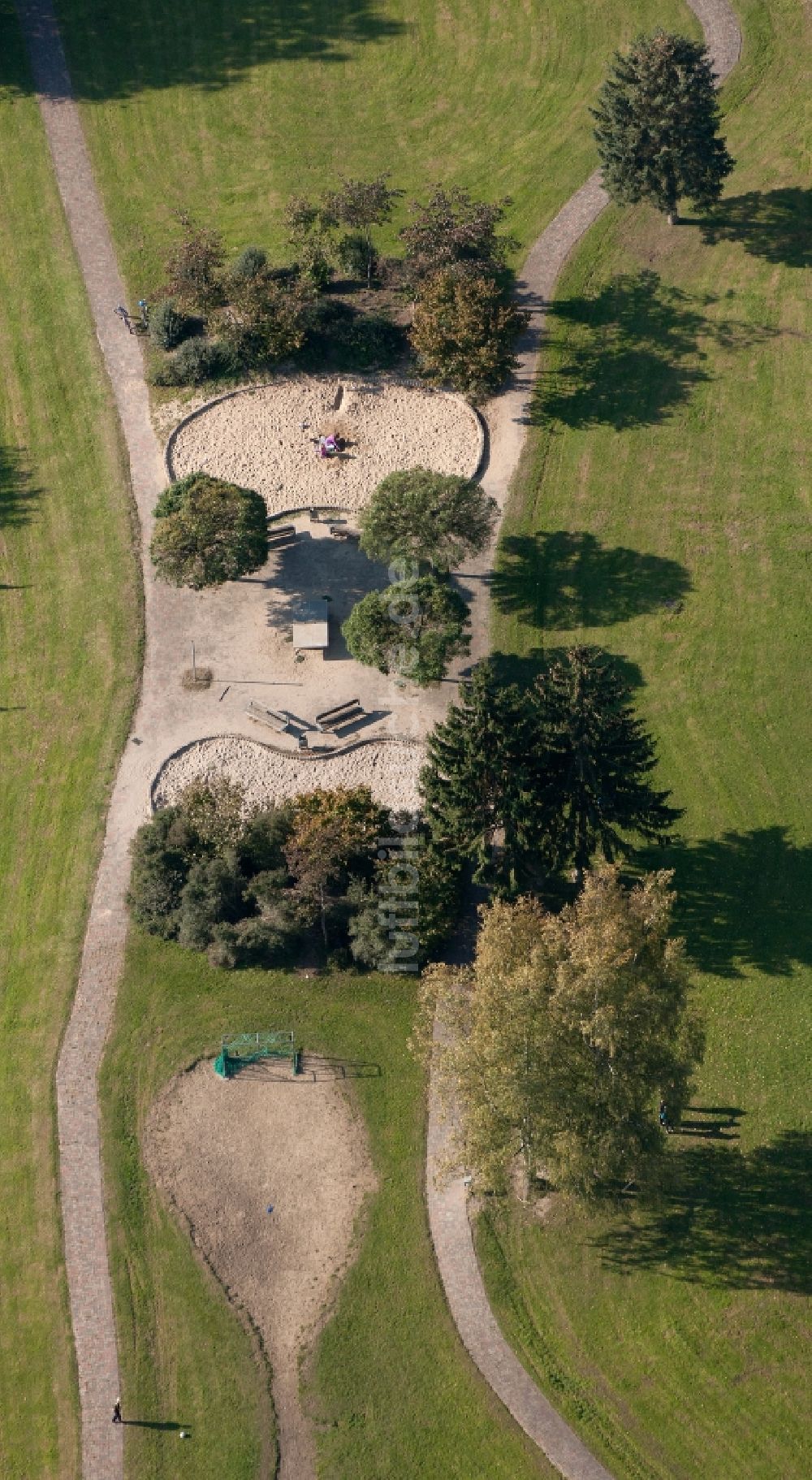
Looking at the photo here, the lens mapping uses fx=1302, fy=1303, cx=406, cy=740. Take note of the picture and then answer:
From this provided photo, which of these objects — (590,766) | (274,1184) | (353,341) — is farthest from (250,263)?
(274,1184)

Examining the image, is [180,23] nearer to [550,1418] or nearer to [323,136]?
[323,136]

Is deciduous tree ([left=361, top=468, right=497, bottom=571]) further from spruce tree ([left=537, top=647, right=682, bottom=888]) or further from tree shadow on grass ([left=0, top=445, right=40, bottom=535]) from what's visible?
tree shadow on grass ([left=0, top=445, right=40, bottom=535])

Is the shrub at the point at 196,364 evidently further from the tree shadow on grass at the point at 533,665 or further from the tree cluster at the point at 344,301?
the tree shadow on grass at the point at 533,665

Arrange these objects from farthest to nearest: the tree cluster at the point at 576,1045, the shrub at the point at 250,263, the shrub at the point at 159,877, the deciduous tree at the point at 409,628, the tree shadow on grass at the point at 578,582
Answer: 1. the shrub at the point at 250,263
2. the tree shadow on grass at the point at 578,582
3. the deciduous tree at the point at 409,628
4. the shrub at the point at 159,877
5. the tree cluster at the point at 576,1045

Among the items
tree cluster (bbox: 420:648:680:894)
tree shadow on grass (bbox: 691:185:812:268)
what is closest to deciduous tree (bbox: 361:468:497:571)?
tree cluster (bbox: 420:648:680:894)

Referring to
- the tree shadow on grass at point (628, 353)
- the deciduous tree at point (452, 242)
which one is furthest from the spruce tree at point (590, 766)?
the deciduous tree at point (452, 242)

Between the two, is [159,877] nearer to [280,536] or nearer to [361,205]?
[280,536]
